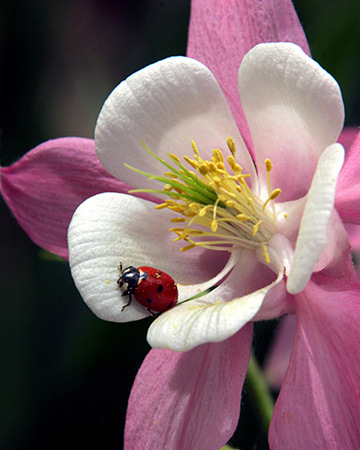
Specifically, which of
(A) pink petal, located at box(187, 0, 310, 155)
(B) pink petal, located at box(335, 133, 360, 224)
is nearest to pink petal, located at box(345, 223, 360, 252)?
(B) pink petal, located at box(335, 133, 360, 224)

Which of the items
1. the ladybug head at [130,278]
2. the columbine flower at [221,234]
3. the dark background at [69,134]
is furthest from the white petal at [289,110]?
the ladybug head at [130,278]

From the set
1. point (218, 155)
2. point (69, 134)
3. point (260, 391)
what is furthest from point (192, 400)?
point (69, 134)

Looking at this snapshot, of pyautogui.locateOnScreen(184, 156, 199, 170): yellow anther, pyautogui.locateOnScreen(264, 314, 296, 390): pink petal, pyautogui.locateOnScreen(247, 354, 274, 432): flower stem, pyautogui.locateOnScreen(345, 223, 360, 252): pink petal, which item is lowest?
pyautogui.locateOnScreen(247, 354, 274, 432): flower stem

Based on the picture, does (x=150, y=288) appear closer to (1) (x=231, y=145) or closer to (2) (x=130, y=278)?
(2) (x=130, y=278)

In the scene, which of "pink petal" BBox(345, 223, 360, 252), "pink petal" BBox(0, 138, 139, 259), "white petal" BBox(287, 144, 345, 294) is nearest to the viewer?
"white petal" BBox(287, 144, 345, 294)

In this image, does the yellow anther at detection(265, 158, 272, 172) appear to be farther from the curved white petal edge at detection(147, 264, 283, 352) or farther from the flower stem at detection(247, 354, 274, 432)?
the flower stem at detection(247, 354, 274, 432)

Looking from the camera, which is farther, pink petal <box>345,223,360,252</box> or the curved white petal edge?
pink petal <box>345,223,360,252</box>
